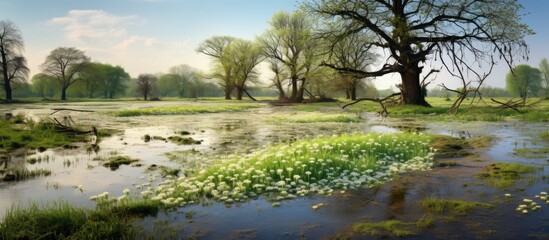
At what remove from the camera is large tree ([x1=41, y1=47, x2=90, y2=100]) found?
101 meters

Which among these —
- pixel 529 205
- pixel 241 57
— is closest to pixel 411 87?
pixel 529 205

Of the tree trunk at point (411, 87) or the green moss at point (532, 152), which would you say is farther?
the tree trunk at point (411, 87)

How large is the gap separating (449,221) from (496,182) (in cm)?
383

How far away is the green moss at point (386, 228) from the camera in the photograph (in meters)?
A: 6.87

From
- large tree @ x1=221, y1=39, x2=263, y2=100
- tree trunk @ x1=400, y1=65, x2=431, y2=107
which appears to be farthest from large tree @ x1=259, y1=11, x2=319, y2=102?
tree trunk @ x1=400, y1=65, x2=431, y2=107

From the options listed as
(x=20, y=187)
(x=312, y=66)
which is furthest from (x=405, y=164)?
(x=312, y=66)

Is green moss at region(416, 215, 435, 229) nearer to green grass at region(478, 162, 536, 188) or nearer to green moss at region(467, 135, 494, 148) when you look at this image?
green grass at region(478, 162, 536, 188)

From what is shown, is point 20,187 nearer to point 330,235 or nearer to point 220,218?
point 220,218

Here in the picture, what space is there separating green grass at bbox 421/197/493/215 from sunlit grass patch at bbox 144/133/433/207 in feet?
6.96

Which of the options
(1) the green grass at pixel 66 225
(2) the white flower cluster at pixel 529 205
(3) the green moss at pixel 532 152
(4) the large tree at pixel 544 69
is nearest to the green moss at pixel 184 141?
(1) the green grass at pixel 66 225

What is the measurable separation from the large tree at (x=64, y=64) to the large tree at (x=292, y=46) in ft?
177

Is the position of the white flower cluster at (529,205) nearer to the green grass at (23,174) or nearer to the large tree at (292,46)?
the green grass at (23,174)

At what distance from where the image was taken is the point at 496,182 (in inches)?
408

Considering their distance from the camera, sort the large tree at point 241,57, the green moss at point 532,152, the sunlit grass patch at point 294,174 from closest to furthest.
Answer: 1. the sunlit grass patch at point 294,174
2. the green moss at point 532,152
3. the large tree at point 241,57
